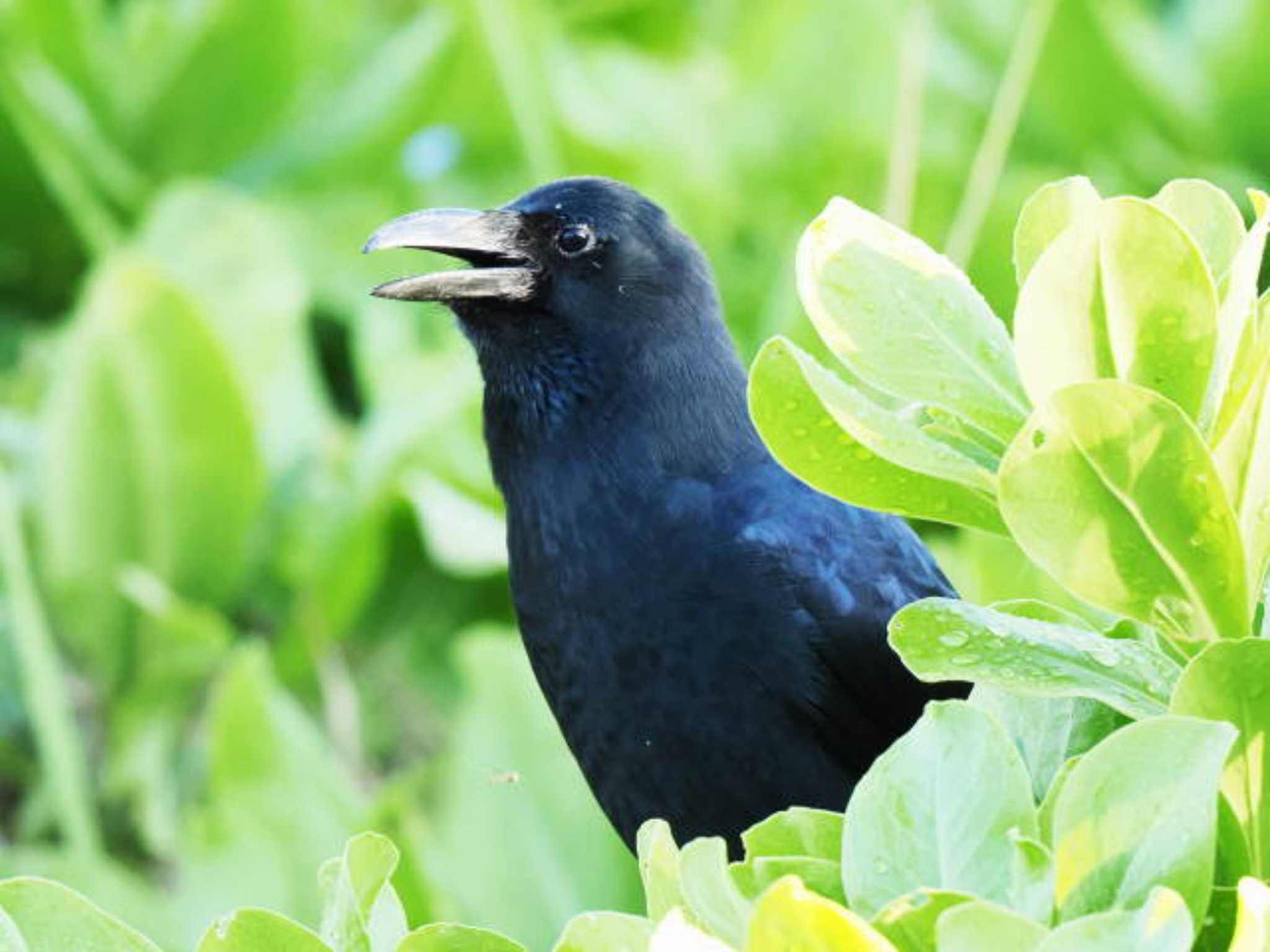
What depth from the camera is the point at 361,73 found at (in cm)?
416

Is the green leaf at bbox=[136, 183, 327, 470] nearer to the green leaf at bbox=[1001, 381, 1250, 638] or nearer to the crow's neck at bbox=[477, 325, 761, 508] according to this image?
the crow's neck at bbox=[477, 325, 761, 508]

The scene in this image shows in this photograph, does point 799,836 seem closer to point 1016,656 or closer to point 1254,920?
point 1016,656

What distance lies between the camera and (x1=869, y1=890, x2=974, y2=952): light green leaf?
2.89ft

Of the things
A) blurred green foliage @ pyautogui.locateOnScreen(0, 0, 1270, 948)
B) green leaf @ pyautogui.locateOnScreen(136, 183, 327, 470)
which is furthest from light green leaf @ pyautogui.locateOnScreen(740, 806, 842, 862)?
green leaf @ pyautogui.locateOnScreen(136, 183, 327, 470)

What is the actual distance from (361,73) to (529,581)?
212cm

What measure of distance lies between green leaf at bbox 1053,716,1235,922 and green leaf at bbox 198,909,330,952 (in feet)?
0.95

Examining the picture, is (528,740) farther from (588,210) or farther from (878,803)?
(878,803)

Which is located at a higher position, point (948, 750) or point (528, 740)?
point (948, 750)

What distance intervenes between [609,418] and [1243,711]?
1.34 meters

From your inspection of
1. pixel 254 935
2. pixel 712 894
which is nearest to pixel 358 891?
pixel 254 935

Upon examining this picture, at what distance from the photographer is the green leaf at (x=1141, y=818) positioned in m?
0.88

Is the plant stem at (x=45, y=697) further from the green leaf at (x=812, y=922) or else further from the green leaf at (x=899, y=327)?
the green leaf at (x=812, y=922)

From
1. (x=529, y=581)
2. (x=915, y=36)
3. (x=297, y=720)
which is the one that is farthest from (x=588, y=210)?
(x=297, y=720)

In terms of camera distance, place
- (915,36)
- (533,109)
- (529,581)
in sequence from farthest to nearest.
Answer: (533,109) → (915,36) → (529,581)
